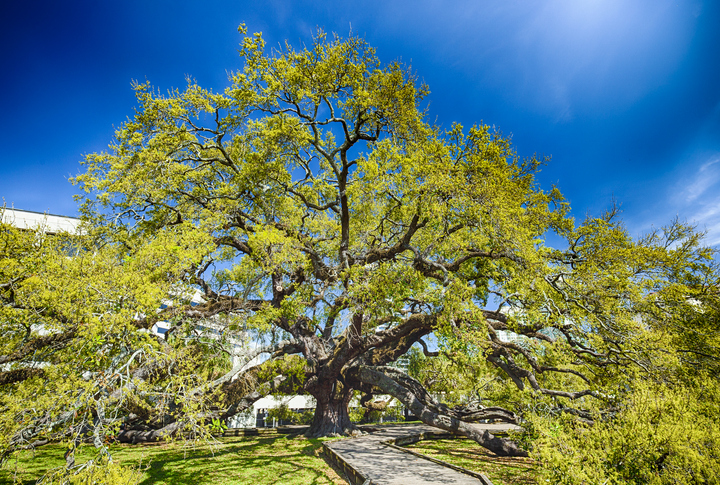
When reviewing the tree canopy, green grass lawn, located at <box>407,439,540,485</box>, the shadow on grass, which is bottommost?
green grass lawn, located at <box>407,439,540,485</box>

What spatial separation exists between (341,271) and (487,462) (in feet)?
22.6

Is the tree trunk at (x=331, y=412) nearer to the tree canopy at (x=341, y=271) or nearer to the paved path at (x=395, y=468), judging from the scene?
the tree canopy at (x=341, y=271)

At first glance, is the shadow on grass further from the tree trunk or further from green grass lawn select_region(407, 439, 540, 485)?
green grass lawn select_region(407, 439, 540, 485)

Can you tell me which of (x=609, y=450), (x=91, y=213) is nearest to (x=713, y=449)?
(x=609, y=450)

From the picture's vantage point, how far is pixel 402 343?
13344 mm

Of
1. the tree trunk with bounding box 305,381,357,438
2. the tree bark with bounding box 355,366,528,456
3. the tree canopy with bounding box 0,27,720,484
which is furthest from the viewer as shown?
the tree trunk with bounding box 305,381,357,438

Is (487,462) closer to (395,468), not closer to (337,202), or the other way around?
(395,468)

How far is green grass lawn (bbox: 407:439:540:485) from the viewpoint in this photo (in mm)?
6926

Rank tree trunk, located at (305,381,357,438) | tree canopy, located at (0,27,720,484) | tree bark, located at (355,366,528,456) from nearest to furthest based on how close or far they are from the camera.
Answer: tree canopy, located at (0,27,720,484), tree bark, located at (355,366,528,456), tree trunk, located at (305,381,357,438)

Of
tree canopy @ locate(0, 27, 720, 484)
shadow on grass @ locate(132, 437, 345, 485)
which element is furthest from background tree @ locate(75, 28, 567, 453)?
shadow on grass @ locate(132, 437, 345, 485)

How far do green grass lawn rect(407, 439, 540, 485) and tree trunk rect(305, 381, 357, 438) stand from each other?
11.3ft

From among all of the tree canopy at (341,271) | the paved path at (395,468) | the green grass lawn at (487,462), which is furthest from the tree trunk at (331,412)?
the paved path at (395,468)

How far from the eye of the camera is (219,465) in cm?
871

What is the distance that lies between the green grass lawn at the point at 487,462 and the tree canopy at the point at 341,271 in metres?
0.70
